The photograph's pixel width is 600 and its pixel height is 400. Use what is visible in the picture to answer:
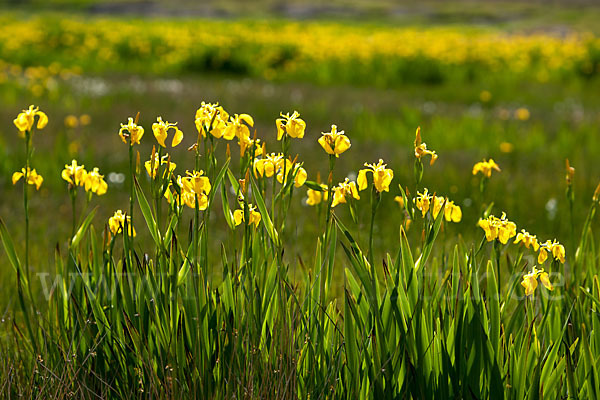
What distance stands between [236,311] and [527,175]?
3.95 metres

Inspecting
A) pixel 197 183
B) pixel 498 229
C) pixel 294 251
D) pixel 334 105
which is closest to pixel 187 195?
pixel 197 183

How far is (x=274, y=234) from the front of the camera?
5.42 ft

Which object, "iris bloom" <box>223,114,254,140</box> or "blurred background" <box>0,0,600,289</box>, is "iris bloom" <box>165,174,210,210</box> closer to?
"iris bloom" <box>223,114,254,140</box>

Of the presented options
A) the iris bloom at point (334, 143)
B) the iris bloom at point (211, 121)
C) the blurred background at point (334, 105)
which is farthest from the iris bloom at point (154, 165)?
the blurred background at point (334, 105)

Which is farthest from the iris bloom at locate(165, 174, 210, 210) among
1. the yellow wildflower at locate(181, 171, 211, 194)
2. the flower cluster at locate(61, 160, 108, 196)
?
the flower cluster at locate(61, 160, 108, 196)

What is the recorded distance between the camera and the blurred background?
4.38 meters

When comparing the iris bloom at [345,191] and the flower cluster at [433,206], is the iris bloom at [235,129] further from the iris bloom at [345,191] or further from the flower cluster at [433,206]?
the flower cluster at [433,206]

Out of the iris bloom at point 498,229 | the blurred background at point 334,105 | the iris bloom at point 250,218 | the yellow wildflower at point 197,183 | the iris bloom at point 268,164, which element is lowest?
the blurred background at point 334,105

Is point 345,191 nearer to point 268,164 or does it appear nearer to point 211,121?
point 268,164

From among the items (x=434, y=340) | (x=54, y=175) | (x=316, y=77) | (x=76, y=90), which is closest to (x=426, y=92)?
(x=316, y=77)

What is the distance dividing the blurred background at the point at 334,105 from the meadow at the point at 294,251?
4cm

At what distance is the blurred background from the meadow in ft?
0.13

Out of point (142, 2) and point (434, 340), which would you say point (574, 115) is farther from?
point (142, 2)

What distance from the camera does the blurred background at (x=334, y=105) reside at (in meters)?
4.38
